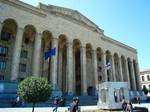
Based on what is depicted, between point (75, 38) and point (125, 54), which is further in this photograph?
point (125, 54)

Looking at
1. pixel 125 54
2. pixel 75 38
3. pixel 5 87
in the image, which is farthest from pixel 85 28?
pixel 5 87

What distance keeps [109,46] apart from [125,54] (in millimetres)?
8116

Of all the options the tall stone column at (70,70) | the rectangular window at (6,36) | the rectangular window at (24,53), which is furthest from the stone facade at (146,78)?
the rectangular window at (6,36)

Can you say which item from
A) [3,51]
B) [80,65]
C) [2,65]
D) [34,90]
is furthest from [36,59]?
[34,90]

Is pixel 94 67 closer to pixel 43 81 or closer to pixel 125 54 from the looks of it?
pixel 125 54

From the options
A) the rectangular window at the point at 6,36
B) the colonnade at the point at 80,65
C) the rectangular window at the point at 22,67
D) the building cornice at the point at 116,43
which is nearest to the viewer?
the colonnade at the point at 80,65

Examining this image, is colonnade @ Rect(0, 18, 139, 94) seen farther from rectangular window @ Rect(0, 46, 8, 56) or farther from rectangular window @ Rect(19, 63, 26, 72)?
rectangular window @ Rect(0, 46, 8, 56)

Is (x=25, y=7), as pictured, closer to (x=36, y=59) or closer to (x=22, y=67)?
(x=36, y=59)

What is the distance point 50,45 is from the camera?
126 feet

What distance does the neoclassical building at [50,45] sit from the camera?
30.3 m

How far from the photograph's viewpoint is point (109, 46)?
1859 inches

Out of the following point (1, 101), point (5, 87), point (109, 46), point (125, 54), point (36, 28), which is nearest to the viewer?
point (1, 101)

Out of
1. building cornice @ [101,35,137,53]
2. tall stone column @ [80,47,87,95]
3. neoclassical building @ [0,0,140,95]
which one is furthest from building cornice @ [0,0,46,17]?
building cornice @ [101,35,137,53]

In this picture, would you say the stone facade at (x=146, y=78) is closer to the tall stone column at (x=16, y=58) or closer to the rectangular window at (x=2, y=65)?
the rectangular window at (x=2, y=65)
